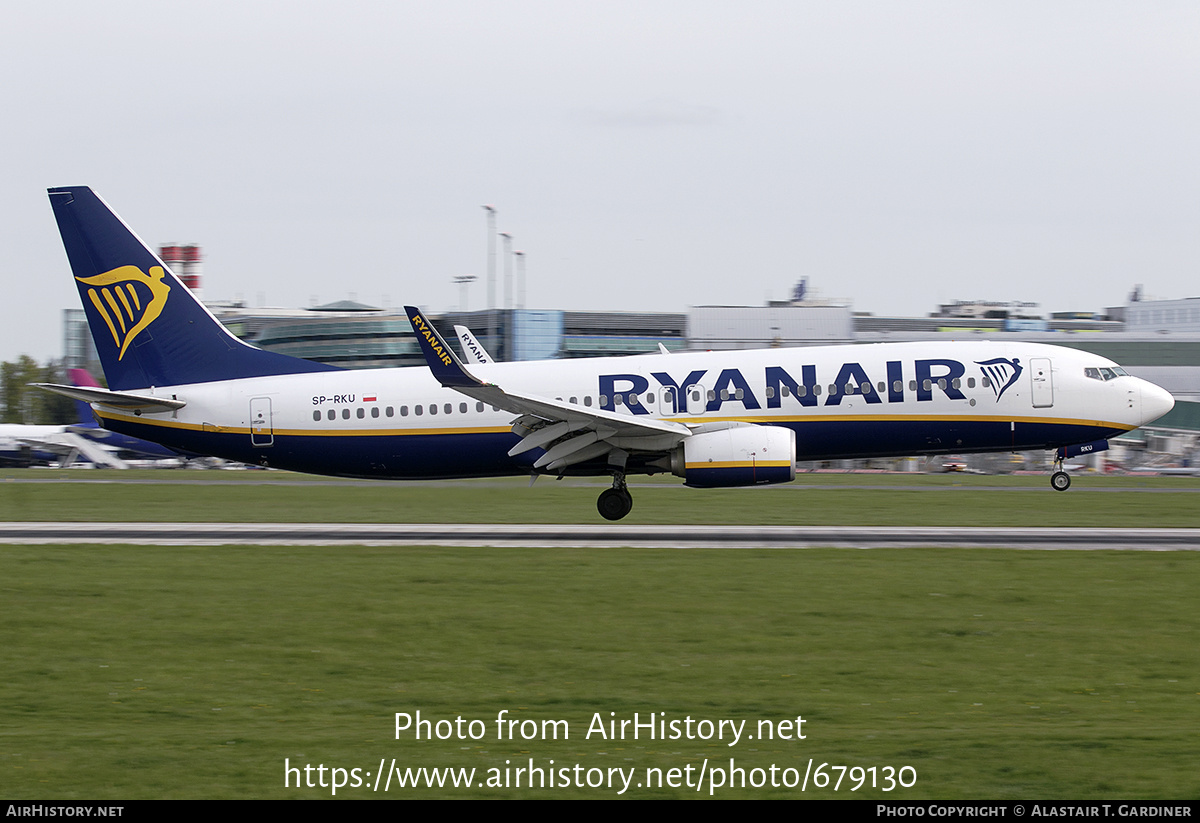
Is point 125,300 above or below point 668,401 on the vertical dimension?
above

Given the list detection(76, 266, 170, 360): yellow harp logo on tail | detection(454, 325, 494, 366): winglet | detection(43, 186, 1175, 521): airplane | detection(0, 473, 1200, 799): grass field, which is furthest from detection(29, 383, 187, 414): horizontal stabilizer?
detection(454, 325, 494, 366): winglet

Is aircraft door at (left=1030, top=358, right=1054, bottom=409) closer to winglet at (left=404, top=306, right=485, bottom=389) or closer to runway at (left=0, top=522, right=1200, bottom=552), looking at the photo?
runway at (left=0, top=522, right=1200, bottom=552)

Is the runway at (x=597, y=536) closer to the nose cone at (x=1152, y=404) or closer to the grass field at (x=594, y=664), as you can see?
the grass field at (x=594, y=664)

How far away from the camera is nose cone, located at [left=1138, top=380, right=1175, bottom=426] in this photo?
2897cm

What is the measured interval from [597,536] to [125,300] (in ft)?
47.2

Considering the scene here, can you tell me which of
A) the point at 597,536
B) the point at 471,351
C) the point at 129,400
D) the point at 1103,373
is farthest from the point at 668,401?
the point at 129,400

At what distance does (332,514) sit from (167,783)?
79.9 feet

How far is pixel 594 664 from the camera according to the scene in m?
13.3

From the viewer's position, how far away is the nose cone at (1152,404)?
28969 mm

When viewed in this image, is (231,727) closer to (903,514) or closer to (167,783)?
(167,783)

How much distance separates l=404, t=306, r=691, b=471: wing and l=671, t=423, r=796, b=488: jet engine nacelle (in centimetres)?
57

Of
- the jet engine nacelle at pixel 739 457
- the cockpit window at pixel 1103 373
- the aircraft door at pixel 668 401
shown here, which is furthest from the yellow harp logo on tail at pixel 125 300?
the cockpit window at pixel 1103 373

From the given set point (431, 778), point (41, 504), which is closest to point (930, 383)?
point (431, 778)

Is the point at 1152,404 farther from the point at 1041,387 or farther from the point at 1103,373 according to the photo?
the point at 1041,387
